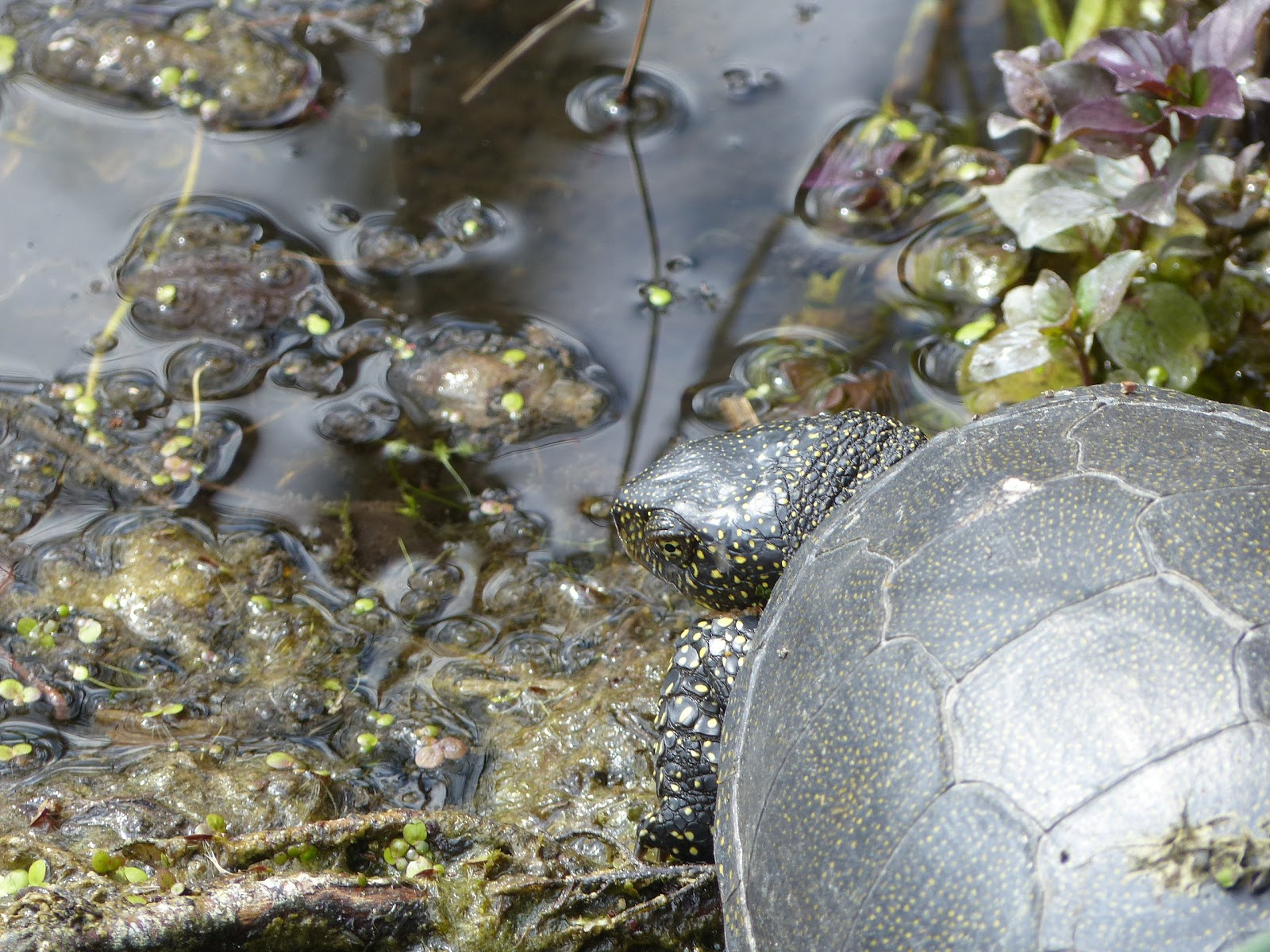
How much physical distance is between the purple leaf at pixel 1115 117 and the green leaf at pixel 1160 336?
57 cm

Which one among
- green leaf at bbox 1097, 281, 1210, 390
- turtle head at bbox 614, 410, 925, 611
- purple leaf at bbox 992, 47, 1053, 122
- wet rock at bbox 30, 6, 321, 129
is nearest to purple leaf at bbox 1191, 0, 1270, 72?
purple leaf at bbox 992, 47, 1053, 122

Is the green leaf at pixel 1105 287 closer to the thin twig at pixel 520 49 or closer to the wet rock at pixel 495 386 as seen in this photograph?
the wet rock at pixel 495 386

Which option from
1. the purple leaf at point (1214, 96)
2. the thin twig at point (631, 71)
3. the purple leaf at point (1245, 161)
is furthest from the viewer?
the thin twig at point (631, 71)

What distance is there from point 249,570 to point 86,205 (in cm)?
171

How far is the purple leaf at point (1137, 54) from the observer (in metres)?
2.94

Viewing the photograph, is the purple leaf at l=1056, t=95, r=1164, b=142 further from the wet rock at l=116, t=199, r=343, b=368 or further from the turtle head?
the wet rock at l=116, t=199, r=343, b=368

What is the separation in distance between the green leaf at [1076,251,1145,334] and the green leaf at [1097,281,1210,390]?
269 mm

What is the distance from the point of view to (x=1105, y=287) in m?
3.03

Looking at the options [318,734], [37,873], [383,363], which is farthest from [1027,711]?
[383,363]

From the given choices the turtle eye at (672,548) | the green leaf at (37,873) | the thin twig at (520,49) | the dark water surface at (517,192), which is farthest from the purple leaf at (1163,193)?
the green leaf at (37,873)

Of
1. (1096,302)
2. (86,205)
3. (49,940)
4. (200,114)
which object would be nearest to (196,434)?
(86,205)

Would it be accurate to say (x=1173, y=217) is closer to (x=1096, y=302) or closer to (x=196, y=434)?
(x=1096, y=302)

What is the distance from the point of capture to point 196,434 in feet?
11.3

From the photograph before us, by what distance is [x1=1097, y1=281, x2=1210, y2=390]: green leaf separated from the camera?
326 centimetres
